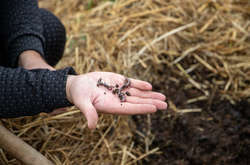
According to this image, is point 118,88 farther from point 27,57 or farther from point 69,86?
point 27,57

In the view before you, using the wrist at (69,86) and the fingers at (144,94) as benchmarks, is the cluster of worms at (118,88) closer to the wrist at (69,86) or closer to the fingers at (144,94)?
the fingers at (144,94)

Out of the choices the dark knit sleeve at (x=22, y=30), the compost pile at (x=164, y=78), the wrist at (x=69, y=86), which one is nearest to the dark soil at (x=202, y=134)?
the compost pile at (x=164, y=78)

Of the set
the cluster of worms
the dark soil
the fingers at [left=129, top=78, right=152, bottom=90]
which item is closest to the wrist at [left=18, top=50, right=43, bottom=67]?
the cluster of worms

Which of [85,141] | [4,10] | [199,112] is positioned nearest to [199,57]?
[199,112]

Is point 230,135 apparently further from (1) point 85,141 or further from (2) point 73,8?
(2) point 73,8

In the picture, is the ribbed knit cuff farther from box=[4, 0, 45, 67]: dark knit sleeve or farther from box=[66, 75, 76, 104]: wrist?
box=[66, 75, 76, 104]: wrist

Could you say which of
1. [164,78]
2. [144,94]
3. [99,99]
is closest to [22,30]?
[99,99]
